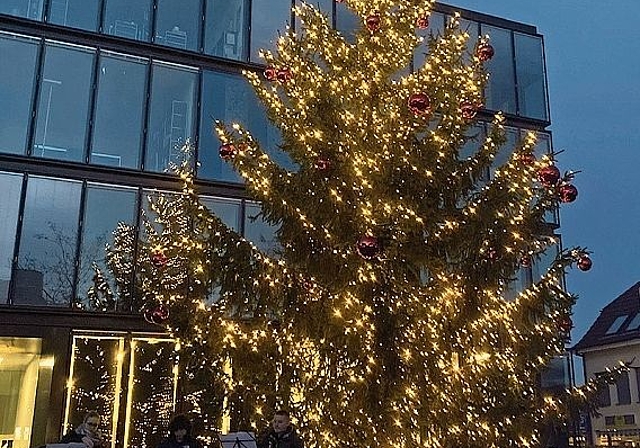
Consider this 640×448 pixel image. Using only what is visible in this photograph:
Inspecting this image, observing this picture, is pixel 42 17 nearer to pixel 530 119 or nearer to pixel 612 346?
pixel 530 119

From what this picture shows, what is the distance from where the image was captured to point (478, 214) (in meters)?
7.54

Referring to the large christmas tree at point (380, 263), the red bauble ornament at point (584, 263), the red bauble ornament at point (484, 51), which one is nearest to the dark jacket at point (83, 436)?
the large christmas tree at point (380, 263)

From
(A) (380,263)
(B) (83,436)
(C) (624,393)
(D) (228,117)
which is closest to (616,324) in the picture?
(C) (624,393)

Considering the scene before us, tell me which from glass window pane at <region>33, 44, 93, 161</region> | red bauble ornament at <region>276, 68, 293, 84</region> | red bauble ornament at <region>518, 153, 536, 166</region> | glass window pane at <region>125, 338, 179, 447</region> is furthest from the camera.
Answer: glass window pane at <region>33, 44, 93, 161</region>

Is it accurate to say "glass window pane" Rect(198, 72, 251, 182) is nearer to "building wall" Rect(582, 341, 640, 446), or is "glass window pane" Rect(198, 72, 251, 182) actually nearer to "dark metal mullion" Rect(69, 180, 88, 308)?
"dark metal mullion" Rect(69, 180, 88, 308)

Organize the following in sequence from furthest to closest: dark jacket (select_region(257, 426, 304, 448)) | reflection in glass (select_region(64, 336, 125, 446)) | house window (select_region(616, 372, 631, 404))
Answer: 1. house window (select_region(616, 372, 631, 404))
2. reflection in glass (select_region(64, 336, 125, 446))
3. dark jacket (select_region(257, 426, 304, 448))

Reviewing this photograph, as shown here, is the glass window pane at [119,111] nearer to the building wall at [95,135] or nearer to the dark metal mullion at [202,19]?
the building wall at [95,135]

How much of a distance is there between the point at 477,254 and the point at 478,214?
0.42m

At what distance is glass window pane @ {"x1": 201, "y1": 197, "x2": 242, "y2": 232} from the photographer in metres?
13.6

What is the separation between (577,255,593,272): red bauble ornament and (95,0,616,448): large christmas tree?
17 mm

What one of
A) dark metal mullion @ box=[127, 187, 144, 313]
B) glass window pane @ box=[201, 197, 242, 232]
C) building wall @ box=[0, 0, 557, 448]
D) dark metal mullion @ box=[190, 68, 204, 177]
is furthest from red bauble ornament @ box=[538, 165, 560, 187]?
dark metal mullion @ box=[190, 68, 204, 177]

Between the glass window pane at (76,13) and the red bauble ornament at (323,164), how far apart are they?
26.4 ft

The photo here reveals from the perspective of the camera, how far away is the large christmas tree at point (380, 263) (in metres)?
7.23

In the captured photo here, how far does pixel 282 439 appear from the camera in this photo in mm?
7250
